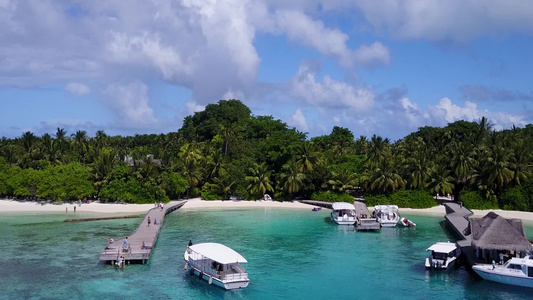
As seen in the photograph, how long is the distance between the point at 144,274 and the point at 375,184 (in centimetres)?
4307

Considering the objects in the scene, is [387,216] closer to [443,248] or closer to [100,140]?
[443,248]

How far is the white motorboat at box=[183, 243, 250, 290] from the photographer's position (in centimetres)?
3328

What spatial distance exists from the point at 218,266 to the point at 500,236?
20.9m

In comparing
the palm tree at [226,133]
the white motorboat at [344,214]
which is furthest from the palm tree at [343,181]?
the palm tree at [226,133]

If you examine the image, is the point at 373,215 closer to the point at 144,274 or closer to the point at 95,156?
the point at 144,274

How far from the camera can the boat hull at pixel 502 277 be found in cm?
3334

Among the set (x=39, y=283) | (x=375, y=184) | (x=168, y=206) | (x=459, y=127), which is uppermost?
(x=459, y=127)

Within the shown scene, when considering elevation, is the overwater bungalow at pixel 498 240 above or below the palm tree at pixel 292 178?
below

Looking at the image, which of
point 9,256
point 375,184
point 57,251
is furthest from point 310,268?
point 375,184

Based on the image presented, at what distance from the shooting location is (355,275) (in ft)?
121

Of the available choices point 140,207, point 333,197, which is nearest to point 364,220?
point 333,197

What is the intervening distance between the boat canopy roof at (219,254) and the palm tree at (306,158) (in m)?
41.5

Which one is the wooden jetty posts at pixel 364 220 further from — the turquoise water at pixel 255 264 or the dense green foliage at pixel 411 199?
the dense green foliage at pixel 411 199

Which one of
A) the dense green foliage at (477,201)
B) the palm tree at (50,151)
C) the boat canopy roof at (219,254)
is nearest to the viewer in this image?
the boat canopy roof at (219,254)
